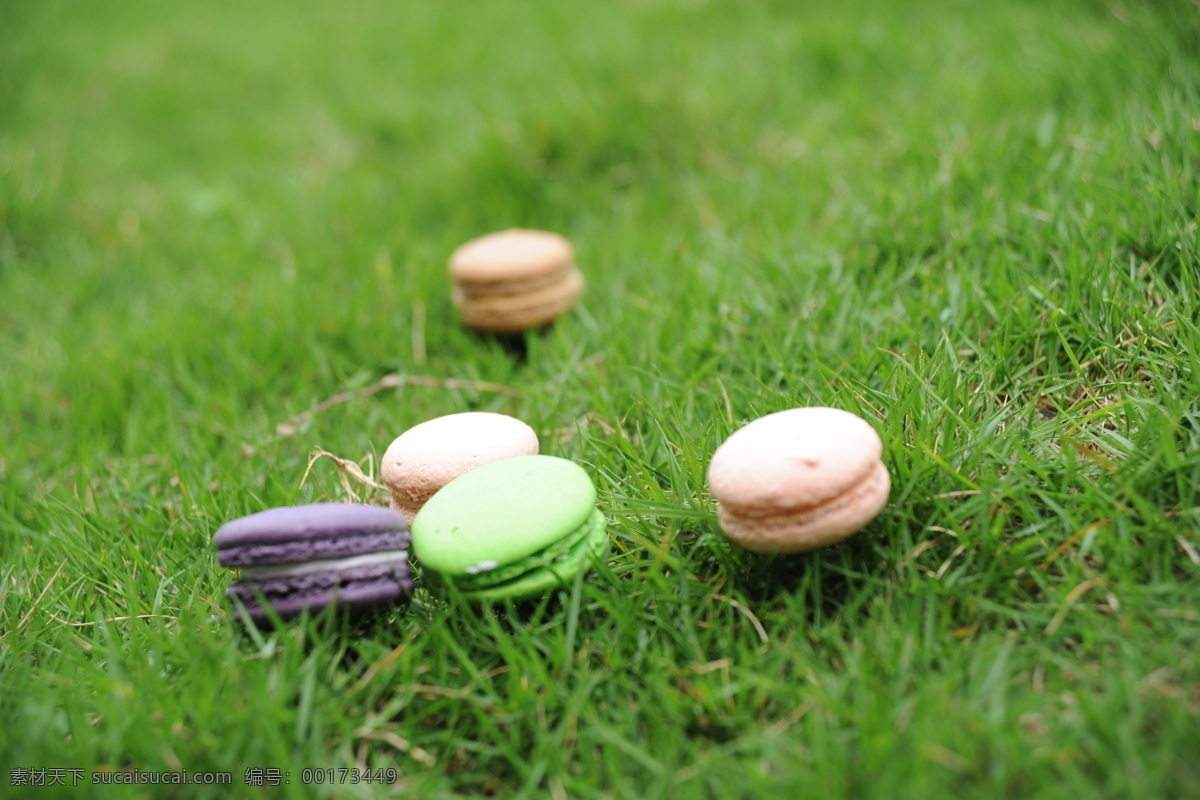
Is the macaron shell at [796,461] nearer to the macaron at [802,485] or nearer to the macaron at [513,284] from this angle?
the macaron at [802,485]

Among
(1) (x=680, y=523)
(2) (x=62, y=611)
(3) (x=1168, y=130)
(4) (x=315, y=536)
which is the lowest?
(2) (x=62, y=611)

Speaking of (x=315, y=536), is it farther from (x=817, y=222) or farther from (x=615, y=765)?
(x=817, y=222)

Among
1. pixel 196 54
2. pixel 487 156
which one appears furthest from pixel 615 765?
pixel 196 54

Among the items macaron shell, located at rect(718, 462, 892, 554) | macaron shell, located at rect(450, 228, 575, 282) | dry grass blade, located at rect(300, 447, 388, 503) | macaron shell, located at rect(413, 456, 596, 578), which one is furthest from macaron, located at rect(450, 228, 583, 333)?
macaron shell, located at rect(718, 462, 892, 554)

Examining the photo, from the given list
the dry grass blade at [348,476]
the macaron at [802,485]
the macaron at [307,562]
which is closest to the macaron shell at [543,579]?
the macaron at [307,562]

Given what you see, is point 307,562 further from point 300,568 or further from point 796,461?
point 796,461

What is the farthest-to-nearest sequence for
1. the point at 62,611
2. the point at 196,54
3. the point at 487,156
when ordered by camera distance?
the point at 196,54 → the point at 487,156 → the point at 62,611

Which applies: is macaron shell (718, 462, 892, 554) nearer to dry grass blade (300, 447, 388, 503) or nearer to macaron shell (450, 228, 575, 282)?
dry grass blade (300, 447, 388, 503)

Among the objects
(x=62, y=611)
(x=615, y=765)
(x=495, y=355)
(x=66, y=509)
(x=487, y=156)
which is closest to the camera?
(x=615, y=765)
